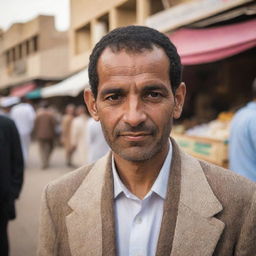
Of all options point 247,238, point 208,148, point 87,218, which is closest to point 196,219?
point 247,238

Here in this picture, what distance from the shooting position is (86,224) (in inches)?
58.4

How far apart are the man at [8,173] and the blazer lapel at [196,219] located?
2482mm

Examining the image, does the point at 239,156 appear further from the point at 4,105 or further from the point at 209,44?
the point at 4,105

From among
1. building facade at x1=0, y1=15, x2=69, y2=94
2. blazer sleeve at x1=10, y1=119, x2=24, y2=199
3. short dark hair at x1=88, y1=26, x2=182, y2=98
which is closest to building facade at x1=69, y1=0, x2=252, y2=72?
blazer sleeve at x1=10, y1=119, x2=24, y2=199

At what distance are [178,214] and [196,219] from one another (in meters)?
0.08

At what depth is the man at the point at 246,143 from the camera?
3.37 m

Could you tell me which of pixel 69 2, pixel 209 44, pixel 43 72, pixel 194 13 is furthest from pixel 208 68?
pixel 43 72

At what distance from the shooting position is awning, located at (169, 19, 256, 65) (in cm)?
462

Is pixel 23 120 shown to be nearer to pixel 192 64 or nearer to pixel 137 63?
pixel 192 64

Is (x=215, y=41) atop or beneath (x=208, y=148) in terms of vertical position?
atop

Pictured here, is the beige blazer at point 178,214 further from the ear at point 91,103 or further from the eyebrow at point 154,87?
the eyebrow at point 154,87

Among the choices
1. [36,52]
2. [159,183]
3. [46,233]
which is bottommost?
[46,233]

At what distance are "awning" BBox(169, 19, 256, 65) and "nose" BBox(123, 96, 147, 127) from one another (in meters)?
3.49

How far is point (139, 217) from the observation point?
4.75 ft
